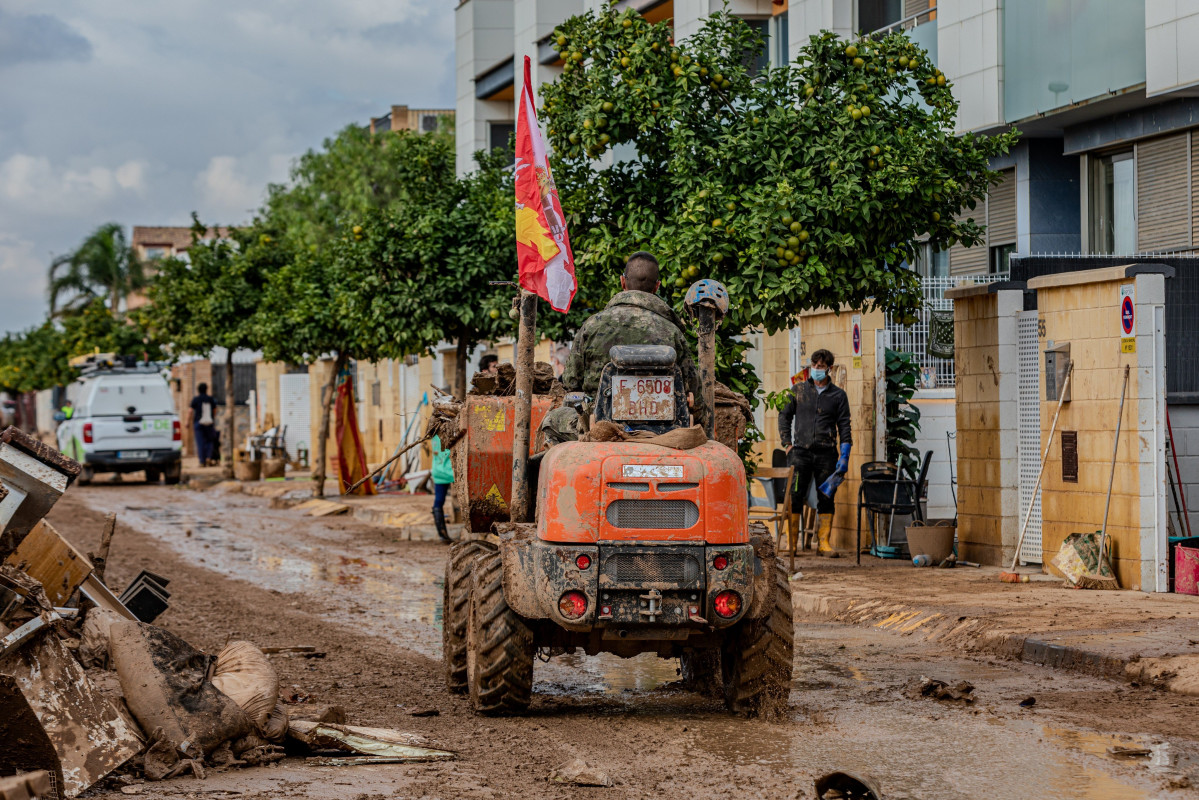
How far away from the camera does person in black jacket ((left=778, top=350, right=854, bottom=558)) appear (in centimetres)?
1478

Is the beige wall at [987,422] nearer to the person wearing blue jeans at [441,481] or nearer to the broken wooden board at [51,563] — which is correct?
the person wearing blue jeans at [441,481]

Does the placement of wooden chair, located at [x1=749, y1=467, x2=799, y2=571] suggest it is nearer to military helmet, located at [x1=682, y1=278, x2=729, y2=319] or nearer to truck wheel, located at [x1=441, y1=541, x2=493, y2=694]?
truck wheel, located at [x1=441, y1=541, x2=493, y2=694]

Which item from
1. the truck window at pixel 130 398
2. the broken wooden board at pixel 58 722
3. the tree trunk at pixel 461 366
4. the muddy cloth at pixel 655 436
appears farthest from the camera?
the truck window at pixel 130 398

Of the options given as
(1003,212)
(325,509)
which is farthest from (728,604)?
(325,509)

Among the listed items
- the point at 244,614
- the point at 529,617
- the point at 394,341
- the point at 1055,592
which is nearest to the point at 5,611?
the point at 529,617

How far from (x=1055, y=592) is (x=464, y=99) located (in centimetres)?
2523

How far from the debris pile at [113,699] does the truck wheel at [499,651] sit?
642mm

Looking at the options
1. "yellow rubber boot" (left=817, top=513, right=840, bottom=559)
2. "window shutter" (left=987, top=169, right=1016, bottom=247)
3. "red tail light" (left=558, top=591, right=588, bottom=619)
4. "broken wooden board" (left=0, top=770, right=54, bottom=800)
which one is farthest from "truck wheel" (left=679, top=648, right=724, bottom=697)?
"window shutter" (left=987, top=169, right=1016, bottom=247)

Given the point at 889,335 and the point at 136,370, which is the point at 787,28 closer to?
the point at 889,335

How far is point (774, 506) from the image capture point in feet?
49.1

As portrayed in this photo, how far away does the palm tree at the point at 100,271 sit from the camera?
6944 cm

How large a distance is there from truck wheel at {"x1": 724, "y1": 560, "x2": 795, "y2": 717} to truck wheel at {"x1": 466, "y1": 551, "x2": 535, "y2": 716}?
108 cm

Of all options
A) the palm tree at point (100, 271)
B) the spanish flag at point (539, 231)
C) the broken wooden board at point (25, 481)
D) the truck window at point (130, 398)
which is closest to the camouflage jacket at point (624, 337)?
the spanish flag at point (539, 231)

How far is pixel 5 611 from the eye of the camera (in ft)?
20.5
